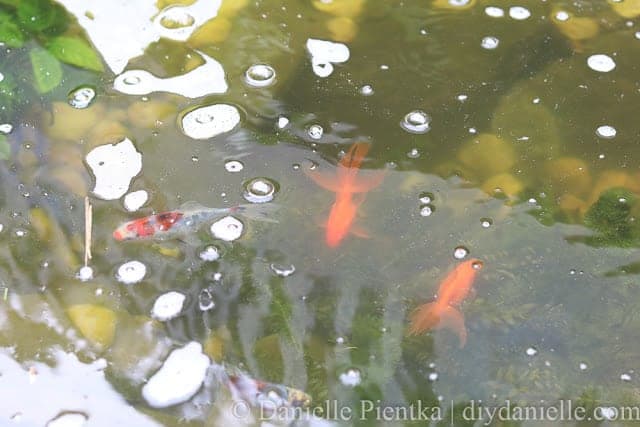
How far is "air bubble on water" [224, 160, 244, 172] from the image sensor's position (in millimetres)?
1817

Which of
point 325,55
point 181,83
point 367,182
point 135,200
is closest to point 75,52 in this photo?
point 181,83

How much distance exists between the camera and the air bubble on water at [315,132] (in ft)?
6.18

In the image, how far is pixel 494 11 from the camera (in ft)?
7.15

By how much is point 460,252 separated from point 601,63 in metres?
0.81

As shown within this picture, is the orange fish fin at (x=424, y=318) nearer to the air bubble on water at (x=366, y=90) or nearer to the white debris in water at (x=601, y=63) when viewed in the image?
the air bubble on water at (x=366, y=90)

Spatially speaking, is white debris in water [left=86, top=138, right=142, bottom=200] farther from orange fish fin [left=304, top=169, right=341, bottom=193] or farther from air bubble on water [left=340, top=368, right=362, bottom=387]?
air bubble on water [left=340, top=368, right=362, bottom=387]

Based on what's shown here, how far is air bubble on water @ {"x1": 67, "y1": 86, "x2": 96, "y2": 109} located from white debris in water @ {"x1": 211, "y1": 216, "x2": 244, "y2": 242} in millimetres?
567

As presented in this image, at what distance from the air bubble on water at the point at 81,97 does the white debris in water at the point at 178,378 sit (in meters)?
0.81

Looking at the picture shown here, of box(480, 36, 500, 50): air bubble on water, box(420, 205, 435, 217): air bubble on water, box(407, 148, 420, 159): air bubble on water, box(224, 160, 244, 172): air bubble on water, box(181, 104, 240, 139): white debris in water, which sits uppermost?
box(480, 36, 500, 50): air bubble on water

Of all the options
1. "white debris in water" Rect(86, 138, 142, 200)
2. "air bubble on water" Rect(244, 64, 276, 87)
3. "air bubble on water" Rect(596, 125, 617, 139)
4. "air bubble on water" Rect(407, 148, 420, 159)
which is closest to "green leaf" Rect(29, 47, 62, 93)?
"white debris in water" Rect(86, 138, 142, 200)

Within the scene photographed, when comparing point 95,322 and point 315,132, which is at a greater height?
point 315,132

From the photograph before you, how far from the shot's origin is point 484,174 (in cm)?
183

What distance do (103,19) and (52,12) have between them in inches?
6.3

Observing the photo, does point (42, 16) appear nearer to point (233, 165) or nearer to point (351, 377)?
point (233, 165)
